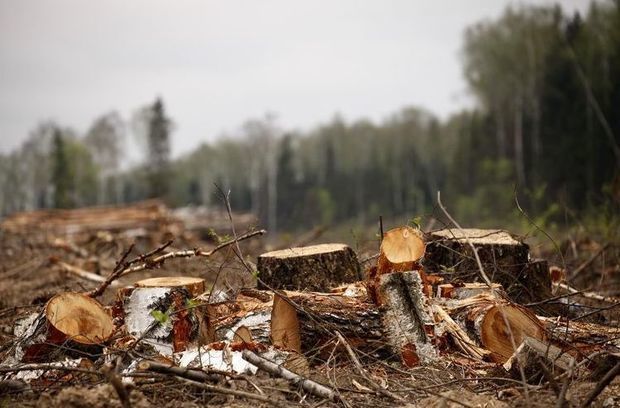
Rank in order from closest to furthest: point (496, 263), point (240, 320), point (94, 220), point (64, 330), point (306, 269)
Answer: point (64, 330) < point (240, 320) < point (306, 269) < point (496, 263) < point (94, 220)

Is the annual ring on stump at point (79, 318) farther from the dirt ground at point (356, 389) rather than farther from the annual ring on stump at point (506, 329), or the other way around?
the annual ring on stump at point (506, 329)

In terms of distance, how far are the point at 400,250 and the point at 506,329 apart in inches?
35.2

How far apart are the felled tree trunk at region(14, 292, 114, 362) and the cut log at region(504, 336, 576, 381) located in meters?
2.67

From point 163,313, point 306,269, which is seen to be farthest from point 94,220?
point 163,313

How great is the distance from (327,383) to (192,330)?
1.06m

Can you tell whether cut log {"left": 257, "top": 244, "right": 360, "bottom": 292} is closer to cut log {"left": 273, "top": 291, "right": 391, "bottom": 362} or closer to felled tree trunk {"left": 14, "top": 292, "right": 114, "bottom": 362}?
cut log {"left": 273, "top": 291, "right": 391, "bottom": 362}

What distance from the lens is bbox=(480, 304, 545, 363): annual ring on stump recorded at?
336 cm

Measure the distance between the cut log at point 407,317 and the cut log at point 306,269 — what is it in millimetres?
695

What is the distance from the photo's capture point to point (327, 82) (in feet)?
185

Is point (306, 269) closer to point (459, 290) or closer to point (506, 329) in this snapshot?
point (459, 290)

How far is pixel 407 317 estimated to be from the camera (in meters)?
3.45

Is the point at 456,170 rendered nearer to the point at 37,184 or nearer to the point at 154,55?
the point at 154,55

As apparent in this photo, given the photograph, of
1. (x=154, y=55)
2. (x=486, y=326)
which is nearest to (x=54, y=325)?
(x=486, y=326)

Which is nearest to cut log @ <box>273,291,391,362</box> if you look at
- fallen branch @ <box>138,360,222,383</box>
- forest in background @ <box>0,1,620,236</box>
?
fallen branch @ <box>138,360,222,383</box>
